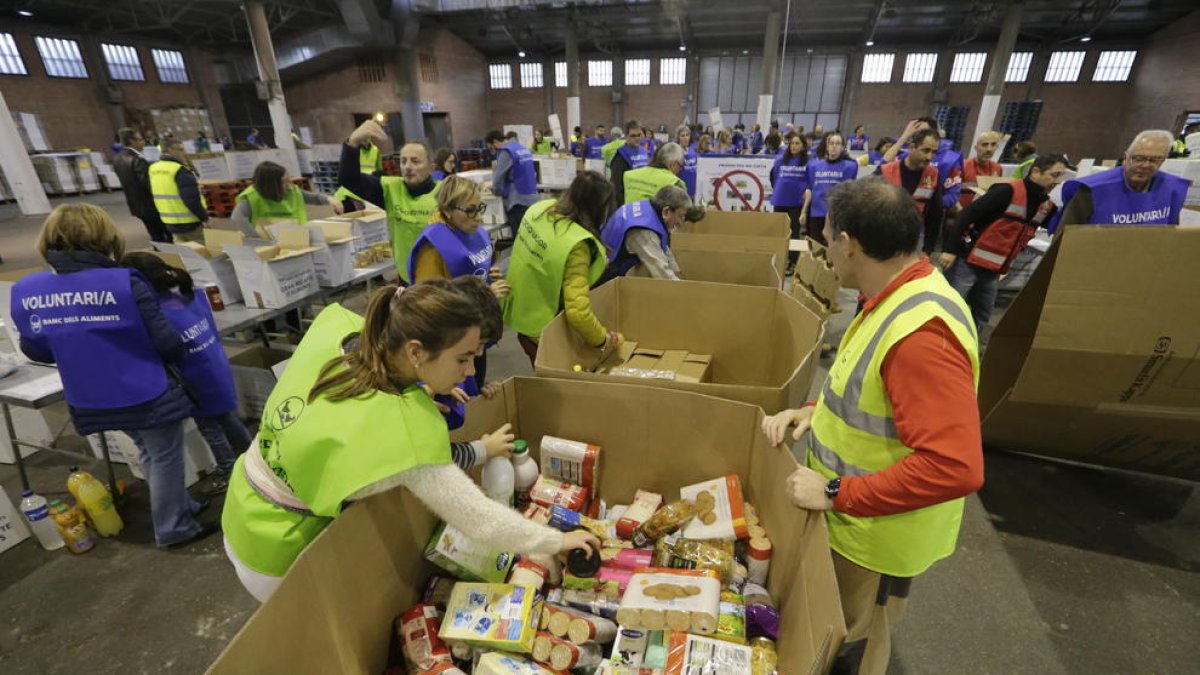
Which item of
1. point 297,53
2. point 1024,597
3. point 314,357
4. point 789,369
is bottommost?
point 1024,597

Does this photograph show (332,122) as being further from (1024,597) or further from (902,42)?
(1024,597)

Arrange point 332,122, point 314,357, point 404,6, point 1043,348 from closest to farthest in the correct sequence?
point 314,357 < point 1043,348 < point 404,6 < point 332,122

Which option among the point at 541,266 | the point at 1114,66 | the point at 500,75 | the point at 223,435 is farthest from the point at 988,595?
the point at 500,75

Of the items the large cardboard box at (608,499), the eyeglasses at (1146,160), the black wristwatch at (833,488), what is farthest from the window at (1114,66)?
the black wristwatch at (833,488)

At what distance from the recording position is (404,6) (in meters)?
15.4

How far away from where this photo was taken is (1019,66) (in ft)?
56.8

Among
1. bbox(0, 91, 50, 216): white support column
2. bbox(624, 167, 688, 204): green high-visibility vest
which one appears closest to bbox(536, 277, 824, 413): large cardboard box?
bbox(624, 167, 688, 204): green high-visibility vest

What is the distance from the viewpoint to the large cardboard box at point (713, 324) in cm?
256

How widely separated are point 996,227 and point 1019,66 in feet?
65.6

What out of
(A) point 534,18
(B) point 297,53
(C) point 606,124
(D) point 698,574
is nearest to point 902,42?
(C) point 606,124

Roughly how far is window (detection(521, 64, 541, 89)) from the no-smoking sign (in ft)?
56.3

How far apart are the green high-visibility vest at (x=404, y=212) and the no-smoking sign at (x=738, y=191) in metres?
4.44

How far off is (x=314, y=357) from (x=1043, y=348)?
2.56 m

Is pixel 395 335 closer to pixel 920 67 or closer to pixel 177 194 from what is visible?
pixel 177 194
